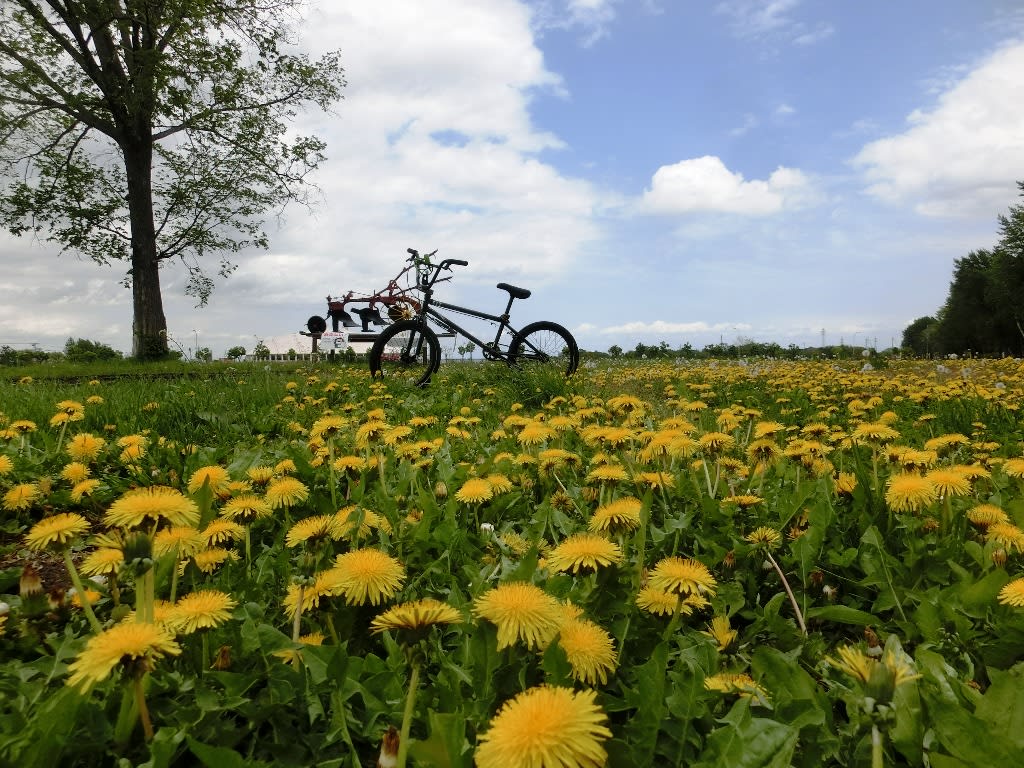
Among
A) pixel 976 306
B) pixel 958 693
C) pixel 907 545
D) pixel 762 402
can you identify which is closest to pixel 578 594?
pixel 958 693

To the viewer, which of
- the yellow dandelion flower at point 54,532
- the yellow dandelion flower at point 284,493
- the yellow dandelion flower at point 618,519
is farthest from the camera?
the yellow dandelion flower at point 284,493

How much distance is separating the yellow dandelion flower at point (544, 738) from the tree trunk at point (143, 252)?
16932mm

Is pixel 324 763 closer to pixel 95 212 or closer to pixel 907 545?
pixel 907 545

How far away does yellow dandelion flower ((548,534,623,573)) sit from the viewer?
112 centimetres

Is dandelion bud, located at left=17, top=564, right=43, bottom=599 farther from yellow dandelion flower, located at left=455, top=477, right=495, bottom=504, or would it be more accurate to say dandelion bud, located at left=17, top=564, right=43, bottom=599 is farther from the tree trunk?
the tree trunk

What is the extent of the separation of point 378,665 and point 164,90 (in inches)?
701

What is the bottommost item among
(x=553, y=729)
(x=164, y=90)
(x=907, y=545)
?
(x=907, y=545)

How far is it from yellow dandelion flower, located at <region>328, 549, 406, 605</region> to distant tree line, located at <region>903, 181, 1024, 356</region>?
96.4 feet

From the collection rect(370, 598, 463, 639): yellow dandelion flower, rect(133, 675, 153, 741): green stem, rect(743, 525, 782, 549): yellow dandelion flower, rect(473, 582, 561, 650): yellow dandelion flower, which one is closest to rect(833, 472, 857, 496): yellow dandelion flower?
rect(743, 525, 782, 549): yellow dandelion flower

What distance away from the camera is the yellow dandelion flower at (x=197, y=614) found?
3.34 feet

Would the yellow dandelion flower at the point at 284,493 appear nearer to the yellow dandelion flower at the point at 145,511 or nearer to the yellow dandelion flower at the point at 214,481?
the yellow dandelion flower at the point at 214,481

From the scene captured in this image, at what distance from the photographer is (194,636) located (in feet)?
3.90

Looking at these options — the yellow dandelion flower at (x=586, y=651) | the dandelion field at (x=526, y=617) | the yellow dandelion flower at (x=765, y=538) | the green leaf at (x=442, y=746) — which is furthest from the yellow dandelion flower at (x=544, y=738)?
the yellow dandelion flower at (x=765, y=538)

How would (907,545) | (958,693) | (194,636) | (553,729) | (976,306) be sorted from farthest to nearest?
(976,306) < (907,545) < (194,636) < (958,693) < (553,729)
